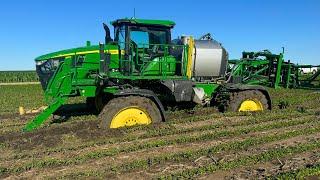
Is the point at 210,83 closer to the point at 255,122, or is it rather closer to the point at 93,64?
the point at 255,122

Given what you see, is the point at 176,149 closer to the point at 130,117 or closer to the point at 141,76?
the point at 130,117

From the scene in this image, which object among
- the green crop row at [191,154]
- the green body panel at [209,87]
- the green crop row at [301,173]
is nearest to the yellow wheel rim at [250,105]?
the green body panel at [209,87]

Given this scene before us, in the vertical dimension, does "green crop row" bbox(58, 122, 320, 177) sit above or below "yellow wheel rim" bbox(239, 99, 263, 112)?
below

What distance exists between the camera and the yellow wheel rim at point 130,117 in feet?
32.4

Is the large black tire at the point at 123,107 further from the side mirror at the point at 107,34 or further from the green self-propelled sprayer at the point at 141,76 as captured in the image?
the side mirror at the point at 107,34

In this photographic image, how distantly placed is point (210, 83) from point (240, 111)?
1190mm

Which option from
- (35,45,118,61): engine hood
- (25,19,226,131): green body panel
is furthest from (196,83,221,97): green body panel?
(35,45,118,61): engine hood

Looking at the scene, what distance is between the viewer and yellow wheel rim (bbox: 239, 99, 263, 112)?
12.1m

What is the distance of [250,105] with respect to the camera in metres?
12.2

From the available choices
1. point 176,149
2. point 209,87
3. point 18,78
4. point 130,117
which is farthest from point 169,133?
point 18,78

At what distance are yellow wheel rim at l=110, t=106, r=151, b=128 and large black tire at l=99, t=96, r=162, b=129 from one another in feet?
0.23

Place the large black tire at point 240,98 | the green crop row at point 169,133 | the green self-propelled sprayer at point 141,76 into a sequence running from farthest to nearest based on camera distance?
the large black tire at point 240,98
the green self-propelled sprayer at point 141,76
the green crop row at point 169,133

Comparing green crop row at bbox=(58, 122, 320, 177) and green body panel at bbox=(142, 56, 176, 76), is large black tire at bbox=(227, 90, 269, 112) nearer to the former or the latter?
green body panel at bbox=(142, 56, 176, 76)

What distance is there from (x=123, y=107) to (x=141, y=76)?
1.38m
